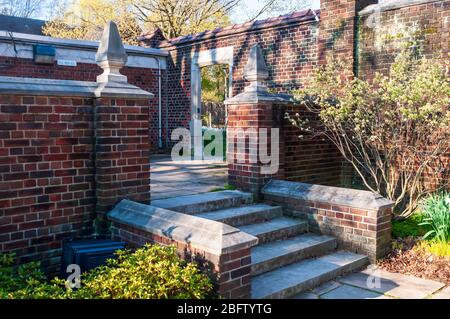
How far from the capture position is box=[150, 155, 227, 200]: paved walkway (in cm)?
617

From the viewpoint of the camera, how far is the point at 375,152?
630 centimetres

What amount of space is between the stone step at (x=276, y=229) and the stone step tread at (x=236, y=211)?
0.16m

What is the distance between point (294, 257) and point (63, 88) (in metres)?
2.93

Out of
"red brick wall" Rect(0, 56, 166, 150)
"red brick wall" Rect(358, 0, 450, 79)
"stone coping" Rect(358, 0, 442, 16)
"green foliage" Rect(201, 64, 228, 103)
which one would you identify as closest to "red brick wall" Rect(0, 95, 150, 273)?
"red brick wall" Rect(358, 0, 450, 79)

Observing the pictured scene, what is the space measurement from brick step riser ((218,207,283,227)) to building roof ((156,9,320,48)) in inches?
197

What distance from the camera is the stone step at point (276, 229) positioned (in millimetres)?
4867

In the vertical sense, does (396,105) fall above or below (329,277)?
above

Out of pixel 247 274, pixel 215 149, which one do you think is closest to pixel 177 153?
pixel 215 149

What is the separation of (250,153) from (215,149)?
6.65 meters

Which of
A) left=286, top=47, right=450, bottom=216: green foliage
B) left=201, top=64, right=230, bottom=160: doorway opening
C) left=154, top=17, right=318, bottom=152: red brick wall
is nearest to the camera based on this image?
left=286, top=47, right=450, bottom=216: green foliage

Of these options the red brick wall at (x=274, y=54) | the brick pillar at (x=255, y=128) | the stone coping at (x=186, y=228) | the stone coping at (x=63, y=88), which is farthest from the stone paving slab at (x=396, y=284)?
the red brick wall at (x=274, y=54)

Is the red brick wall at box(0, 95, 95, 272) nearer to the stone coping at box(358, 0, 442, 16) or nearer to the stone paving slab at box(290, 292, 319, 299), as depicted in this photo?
the stone paving slab at box(290, 292, 319, 299)

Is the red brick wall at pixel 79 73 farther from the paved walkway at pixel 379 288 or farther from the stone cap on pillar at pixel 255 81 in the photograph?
the paved walkway at pixel 379 288
